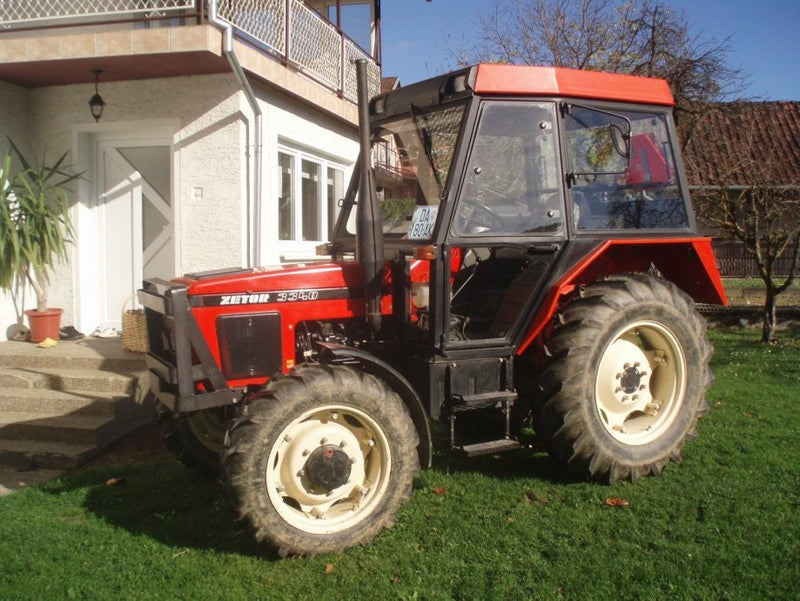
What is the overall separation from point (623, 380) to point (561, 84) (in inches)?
73.3

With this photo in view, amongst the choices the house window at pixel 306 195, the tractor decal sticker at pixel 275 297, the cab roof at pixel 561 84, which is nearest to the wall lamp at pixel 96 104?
the house window at pixel 306 195

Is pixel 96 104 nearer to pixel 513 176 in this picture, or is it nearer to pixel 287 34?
pixel 287 34

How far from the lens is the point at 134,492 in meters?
4.59

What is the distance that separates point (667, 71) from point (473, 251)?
12.0 m

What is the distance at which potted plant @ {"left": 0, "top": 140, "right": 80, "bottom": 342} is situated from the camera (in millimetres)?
7094

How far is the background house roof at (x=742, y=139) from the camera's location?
52.3 feet

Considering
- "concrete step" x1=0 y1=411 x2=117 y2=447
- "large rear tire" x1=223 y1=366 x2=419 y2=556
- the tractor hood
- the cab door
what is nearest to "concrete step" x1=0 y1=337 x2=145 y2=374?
"concrete step" x1=0 y1=411 x2=117 y2=447

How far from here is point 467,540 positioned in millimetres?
3750

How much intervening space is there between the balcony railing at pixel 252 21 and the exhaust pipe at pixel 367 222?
399 centimetres

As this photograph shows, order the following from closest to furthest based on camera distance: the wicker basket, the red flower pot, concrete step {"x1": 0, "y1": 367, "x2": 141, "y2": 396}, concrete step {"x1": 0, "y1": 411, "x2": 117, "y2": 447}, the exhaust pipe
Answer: the exhaust pipe, concrete step {"x1": 0, "y1": 411, "x2": 117, "y2": 447}, concrete step {"x1": 0, "y1": 367, "x2": 141, "y2": 396}, the wicker basket, the red flower pot

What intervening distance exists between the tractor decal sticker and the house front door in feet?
15.5

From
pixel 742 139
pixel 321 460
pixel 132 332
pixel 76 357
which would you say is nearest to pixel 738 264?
pixel 742 139

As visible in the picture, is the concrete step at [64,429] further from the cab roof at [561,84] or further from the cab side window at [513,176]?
the cab roof at [561,84]

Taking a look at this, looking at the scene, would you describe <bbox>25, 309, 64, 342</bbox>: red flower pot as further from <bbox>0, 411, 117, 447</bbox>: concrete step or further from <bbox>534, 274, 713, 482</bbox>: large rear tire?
<bbox>534, 274, 713, 482</bbox>: large rear tire
